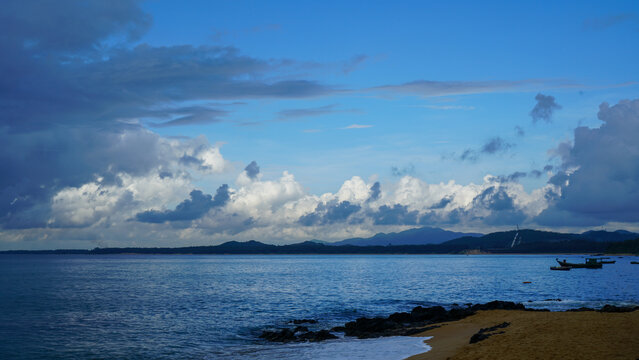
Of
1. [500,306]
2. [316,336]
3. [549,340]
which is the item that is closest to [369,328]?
[316,336]

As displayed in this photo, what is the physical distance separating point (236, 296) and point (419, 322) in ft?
127

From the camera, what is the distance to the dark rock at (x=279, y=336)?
3950cm

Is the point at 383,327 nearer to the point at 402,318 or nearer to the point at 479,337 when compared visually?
the point at 402,318

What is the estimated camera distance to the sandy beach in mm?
23969

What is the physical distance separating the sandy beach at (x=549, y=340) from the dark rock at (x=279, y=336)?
11.1m

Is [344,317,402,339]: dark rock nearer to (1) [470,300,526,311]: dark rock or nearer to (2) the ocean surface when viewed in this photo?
(2) the ocean surface

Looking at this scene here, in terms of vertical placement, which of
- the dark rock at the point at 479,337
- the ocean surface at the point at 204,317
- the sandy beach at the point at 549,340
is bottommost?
the ocean surface at the point at 204,317

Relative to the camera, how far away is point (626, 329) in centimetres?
3002

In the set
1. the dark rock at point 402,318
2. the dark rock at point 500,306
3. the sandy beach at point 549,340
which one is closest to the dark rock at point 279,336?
the sandy beach at point 549,340

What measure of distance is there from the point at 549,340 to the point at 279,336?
70.4 ft

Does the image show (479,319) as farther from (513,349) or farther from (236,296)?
(236,296)

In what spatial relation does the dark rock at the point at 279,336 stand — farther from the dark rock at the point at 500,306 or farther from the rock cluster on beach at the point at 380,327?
the dark rock at the point at 500,306

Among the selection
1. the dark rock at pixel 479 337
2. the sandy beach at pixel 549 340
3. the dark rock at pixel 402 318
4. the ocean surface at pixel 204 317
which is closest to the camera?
the sandy beach at pixel 549 340

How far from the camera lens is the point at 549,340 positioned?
89.5 ft
